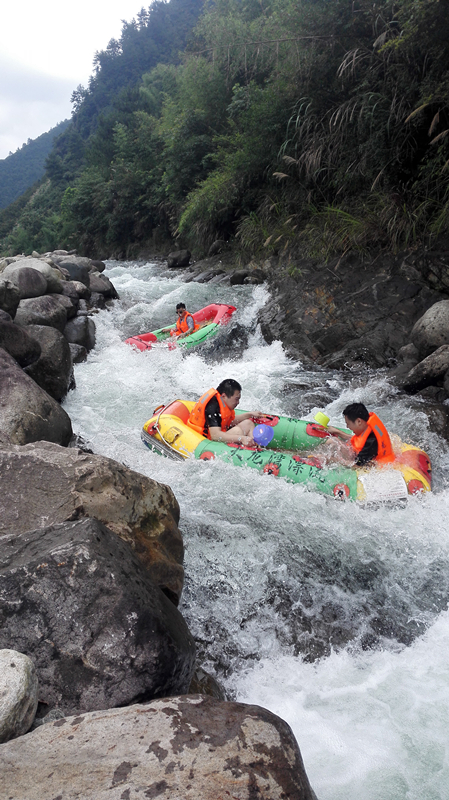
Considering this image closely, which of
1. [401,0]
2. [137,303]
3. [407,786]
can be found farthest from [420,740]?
[137,303]

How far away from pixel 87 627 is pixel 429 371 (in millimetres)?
5135

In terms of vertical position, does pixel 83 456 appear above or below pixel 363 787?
above

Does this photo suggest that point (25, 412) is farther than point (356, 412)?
Yes

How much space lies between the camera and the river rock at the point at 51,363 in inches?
247

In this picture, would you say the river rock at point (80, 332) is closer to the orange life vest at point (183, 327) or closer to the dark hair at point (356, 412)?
the orange life vest at point (183, 327)

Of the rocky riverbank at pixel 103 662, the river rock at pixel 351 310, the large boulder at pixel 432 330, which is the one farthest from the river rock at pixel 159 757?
the river rock at pixel 351 310

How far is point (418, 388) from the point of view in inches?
236

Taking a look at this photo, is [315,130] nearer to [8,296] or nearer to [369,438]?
[8,296]

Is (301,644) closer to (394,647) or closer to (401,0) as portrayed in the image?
(394,647)

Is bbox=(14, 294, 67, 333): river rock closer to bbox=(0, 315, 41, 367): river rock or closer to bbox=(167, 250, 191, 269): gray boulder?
bbox=(0, 315, 41, 367): river rock

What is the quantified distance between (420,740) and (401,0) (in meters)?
7.98

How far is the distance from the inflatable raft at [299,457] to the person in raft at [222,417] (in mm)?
102

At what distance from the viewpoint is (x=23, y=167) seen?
3214 inches

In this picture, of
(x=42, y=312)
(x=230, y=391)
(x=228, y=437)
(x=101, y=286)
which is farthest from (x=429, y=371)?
(x=101, y=286)
